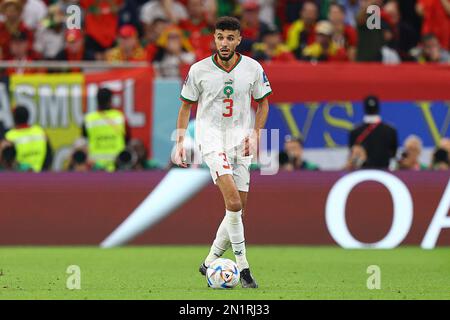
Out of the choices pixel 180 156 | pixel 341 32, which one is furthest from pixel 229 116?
pixel 341 32

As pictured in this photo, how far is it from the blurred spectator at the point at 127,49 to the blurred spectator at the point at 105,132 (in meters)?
1.70

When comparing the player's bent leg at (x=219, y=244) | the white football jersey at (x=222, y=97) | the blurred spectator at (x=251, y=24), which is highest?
the blurred spectator at (x=251, y=24)

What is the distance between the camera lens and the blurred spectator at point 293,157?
18562mm

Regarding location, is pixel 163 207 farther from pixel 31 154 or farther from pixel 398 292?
pixel 398 292

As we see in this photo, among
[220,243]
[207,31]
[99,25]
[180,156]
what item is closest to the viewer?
[180,156]

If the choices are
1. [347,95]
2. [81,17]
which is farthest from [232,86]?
[81,17]

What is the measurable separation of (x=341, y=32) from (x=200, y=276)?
8182mm

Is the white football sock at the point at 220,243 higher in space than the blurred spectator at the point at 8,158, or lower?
lower

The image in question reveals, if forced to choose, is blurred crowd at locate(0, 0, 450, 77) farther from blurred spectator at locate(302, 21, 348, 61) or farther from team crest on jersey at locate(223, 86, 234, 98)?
team crest on jersey at locate(223, 86, 234, 98)

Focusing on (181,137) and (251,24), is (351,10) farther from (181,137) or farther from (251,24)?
(181,137)

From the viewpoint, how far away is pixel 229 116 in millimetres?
12266

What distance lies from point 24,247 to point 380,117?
17.9 feet

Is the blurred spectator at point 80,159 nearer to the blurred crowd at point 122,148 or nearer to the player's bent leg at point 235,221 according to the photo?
the blurred crowd at point 122,148

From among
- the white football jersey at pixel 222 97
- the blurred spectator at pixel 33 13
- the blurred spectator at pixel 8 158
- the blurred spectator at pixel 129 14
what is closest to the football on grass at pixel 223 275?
the white football jersey at pixel 222 97
